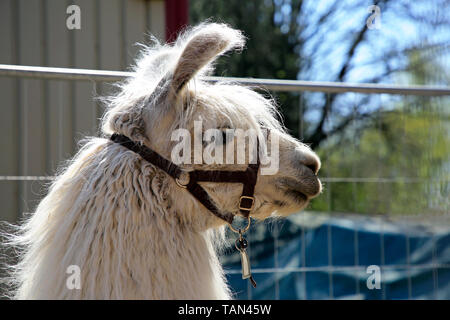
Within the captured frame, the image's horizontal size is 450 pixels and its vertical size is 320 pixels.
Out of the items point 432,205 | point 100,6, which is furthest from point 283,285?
point 100,6

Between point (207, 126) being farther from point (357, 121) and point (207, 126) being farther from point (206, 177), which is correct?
point (357, 121)

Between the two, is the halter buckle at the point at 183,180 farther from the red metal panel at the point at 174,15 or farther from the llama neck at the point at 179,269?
the red metal panel at the point at 174,15

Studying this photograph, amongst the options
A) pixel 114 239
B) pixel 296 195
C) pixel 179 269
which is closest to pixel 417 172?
pixel 296 195

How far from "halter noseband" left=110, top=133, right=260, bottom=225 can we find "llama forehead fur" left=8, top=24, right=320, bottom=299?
0.8 inches

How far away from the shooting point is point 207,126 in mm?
1970

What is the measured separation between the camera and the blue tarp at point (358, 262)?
13.5ft

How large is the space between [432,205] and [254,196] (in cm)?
265

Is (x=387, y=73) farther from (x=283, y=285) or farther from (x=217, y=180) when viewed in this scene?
(x=217, y=180)

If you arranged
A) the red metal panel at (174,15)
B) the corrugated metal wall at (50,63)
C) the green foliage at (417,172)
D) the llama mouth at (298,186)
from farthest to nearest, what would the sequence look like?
the red metal panel at (174,15) → the corrugated metal wall at (50,63) → the green foliage at (417,172) → the llama mouth at (298,186)

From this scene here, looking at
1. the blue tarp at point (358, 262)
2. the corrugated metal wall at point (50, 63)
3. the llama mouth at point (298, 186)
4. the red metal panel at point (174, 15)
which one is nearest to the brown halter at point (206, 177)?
the llama mouth at point (298, 186)

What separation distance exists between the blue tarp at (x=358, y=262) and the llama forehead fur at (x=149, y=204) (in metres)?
1.82

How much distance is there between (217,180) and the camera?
2010 millimetres

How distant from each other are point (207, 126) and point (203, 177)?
0.67 ft

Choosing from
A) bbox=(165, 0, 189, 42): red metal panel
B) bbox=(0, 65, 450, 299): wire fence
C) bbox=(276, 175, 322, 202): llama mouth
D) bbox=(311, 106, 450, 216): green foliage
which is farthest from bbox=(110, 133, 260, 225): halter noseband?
bbox=(165, 0, 189, 42): red metal panel
